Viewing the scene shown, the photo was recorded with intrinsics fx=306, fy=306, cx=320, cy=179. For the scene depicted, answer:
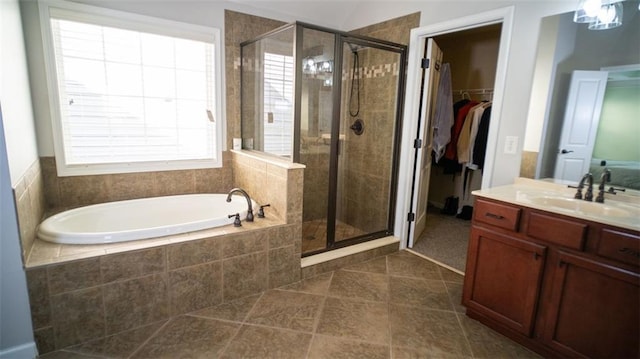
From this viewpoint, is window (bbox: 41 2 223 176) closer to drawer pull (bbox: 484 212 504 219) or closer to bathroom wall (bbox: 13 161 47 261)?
bathroom wall (bbox: 13 161 47 261)

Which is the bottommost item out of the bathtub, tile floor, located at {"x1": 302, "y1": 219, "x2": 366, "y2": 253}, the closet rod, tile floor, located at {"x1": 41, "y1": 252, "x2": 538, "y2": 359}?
tile floor, located at {"x1": 41, "y1": 252, "x2": 538, "y2": 359}

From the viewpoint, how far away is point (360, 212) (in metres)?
3.34

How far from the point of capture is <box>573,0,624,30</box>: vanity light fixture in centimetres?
179

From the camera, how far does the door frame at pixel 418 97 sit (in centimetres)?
226

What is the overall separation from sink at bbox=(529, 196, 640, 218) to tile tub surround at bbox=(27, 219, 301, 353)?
1.71 meters

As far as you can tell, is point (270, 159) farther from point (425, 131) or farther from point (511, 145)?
point (511, 145)

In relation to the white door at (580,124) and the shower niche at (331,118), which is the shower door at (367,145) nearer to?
the shower niche at (331,118)

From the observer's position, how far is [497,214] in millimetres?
1879

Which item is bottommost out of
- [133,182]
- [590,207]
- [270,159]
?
[133,182]

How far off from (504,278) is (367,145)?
180cm

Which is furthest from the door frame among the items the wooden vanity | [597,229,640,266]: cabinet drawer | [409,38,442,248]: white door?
[597,229,640,266]: cabinet drawer

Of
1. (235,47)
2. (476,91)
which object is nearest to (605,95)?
(476,91)

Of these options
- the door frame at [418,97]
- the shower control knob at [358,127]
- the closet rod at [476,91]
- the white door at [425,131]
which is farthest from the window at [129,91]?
the closet rod at [476,91]

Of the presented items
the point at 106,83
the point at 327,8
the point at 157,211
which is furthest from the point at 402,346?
the point at 327,8
